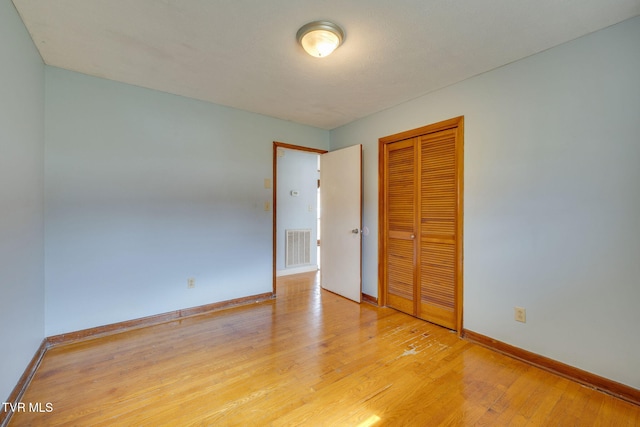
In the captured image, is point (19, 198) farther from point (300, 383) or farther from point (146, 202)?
point (300, 383)

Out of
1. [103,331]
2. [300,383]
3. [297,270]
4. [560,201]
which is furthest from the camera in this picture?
[297,270]

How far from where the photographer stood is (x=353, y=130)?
3.64 meters

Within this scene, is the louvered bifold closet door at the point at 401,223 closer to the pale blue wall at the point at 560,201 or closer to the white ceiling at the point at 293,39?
the pale blue wall at the point at 560,201

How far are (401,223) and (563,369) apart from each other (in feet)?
5.64

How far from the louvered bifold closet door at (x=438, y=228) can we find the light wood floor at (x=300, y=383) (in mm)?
247

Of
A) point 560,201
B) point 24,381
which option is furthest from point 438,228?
point 24,381

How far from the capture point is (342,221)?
11.9ft

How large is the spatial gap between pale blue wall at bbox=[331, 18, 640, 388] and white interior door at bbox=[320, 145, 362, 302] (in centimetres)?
126

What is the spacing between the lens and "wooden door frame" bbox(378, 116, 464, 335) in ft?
8.09

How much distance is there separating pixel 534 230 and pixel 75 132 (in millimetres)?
3886

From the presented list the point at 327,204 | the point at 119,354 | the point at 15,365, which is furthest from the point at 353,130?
the point at 15,365

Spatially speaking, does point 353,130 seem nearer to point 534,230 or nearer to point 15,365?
point 534,230

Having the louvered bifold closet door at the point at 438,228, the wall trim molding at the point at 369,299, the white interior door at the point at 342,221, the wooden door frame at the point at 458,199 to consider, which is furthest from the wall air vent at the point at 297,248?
the louvered bifold closet door at the point at 438,228

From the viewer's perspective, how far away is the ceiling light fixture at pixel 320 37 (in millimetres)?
1735
